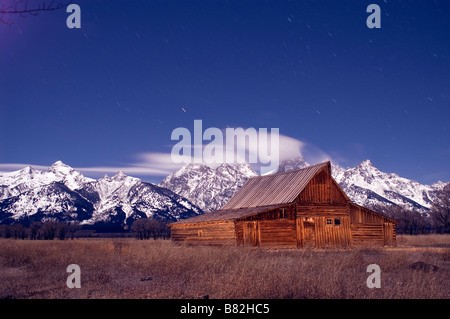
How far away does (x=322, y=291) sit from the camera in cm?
917

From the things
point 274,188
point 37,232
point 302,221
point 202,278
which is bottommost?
point 37,232

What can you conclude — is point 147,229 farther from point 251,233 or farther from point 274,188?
point 251,233

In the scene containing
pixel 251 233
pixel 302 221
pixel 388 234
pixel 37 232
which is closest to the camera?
pixel 251 233

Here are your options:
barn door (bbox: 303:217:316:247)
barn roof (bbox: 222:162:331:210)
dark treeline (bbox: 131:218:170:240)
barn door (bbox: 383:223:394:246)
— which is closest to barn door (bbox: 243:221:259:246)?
barn roof (bbox: 222:162:331:210)

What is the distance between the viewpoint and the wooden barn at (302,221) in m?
31.5

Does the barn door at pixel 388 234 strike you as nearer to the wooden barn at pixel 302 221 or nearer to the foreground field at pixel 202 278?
the wooden barn at pixel 302 221

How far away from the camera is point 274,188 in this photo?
37969mm

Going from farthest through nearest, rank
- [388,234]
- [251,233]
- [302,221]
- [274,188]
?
[274,188], [388,234], [302,221], [251,233]

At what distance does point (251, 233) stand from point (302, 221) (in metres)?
4.44

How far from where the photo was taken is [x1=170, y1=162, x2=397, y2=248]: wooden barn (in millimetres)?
31453

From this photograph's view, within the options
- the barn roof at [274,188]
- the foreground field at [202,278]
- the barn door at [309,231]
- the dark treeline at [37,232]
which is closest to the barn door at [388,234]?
the barn door at [309,231]

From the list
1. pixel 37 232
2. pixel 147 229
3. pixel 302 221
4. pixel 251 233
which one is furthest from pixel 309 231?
pixel 37 232
